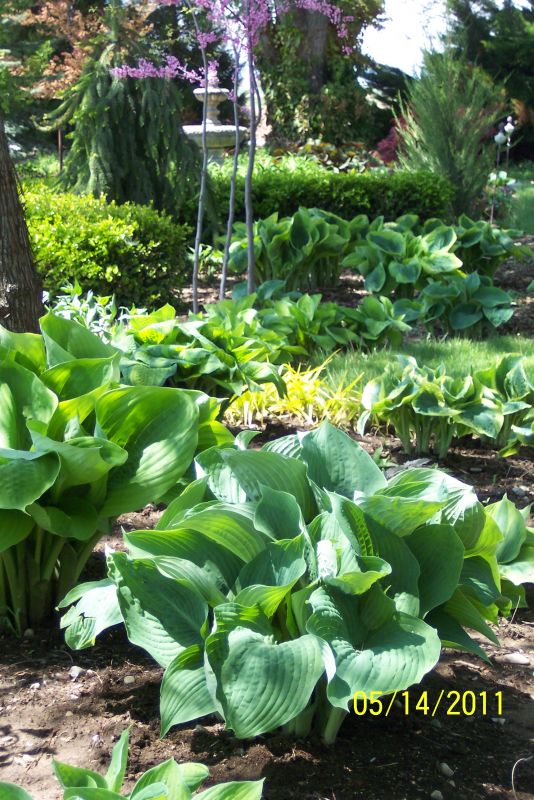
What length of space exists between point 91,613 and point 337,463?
2.24 ft

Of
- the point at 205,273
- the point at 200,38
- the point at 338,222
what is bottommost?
the point at 205,273

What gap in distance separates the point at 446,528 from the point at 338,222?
6088 millimetres

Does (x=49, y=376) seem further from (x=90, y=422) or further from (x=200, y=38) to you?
(x=200, y=38)

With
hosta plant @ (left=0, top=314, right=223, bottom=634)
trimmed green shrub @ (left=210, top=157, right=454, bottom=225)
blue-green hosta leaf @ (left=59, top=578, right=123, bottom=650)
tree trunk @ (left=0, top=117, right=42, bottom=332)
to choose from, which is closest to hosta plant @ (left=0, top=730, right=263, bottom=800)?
blue-green hosta leaf @ (left=59, top=578, right=123, bottom=650)

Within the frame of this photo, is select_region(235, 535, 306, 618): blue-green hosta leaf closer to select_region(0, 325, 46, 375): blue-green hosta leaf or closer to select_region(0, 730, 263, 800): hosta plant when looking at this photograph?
select_region(0, 730, 263, 800): hosta plant

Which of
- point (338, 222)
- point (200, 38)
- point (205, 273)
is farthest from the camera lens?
point (205, 273)

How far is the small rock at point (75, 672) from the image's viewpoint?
221 cm

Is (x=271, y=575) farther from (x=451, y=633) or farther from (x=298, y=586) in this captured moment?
(x=451, y=633)

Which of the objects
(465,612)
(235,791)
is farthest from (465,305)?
(235,791)

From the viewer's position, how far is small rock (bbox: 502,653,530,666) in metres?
2.44

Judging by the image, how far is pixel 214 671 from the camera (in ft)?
5.57

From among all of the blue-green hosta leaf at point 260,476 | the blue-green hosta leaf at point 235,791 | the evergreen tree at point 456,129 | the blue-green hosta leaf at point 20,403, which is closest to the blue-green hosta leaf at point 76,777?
the blue-green hosta leaf at point 235,791

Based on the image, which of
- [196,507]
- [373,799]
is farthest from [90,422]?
[373,799]

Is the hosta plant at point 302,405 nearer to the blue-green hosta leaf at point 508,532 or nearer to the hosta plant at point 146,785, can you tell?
the blue-green hosta leaf at point 508,532
